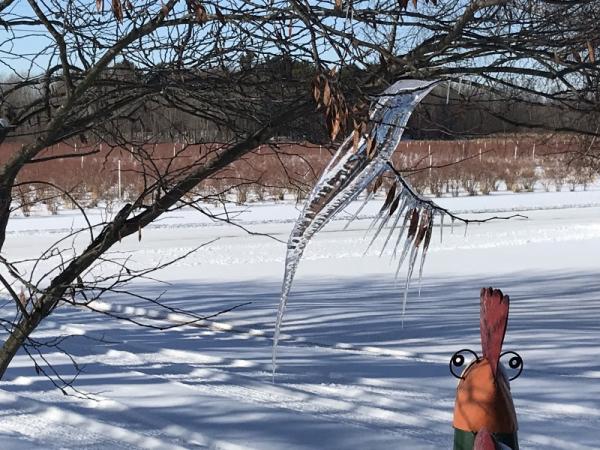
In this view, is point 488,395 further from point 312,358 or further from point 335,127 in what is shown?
point 312,358

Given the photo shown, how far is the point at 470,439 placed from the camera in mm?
2281

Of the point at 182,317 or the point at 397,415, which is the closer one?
the point at 397,415

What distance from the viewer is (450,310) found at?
10.3m

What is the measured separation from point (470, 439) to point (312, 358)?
18.0ft

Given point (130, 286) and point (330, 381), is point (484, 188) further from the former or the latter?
point (330, 381)

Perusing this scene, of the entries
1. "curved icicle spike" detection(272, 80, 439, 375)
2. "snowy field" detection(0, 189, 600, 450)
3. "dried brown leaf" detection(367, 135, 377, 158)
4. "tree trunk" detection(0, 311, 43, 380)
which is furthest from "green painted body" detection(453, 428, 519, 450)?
"snowy field" detection(0, 189, 600, 450)

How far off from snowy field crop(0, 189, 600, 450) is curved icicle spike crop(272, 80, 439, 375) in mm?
2334

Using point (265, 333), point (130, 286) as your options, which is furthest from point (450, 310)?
point (130, 286)

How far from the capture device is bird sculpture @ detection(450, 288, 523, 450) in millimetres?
2182

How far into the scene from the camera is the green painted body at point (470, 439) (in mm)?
2254

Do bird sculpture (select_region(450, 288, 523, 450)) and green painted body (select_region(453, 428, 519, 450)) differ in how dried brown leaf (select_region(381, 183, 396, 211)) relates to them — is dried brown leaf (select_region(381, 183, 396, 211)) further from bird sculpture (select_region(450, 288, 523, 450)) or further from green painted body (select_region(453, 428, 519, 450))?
green painted body (select_region(453, 428, 519, 450))

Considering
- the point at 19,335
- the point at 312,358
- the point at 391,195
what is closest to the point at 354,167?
the point at 391,195

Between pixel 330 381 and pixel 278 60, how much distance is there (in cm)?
361

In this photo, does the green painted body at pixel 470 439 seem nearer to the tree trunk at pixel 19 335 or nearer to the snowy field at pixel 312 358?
the tree trunk at pixel 19 335
